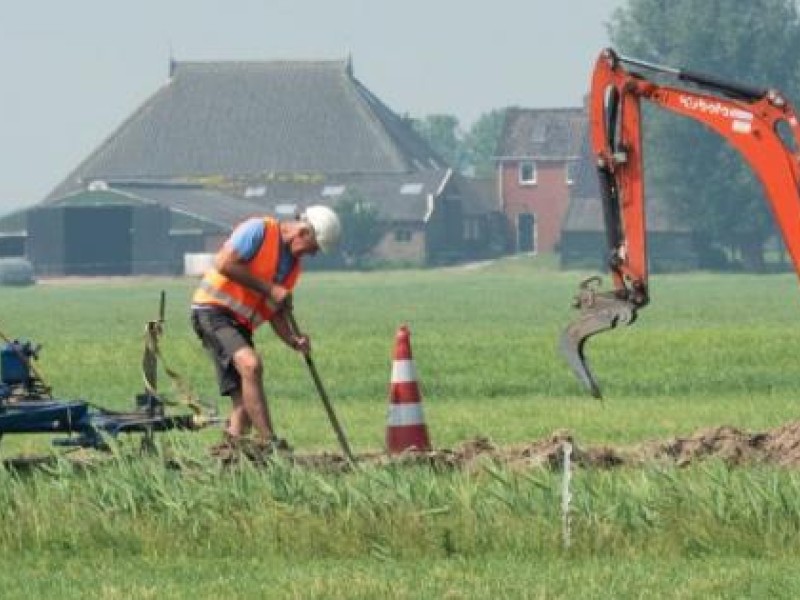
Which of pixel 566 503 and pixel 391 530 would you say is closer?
pixel 566 503

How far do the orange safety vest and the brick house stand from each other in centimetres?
12435

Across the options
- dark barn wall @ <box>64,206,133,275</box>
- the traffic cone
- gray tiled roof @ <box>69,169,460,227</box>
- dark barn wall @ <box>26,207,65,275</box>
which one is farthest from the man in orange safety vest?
gray tiled roof @ <box>69,169,460,227</box>

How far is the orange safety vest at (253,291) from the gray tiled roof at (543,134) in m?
132

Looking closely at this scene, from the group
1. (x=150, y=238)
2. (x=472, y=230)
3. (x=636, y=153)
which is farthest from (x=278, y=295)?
(x=472, y=230)

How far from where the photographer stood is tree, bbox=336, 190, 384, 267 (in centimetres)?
12269

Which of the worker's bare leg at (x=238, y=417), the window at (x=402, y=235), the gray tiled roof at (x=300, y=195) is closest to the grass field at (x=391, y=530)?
the worker's bare leg at (x=238, y=417)

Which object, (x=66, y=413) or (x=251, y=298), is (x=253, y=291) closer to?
(x=251, y=298)

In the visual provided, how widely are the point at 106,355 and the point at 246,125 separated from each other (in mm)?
113675

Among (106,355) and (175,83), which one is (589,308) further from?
(175,83)

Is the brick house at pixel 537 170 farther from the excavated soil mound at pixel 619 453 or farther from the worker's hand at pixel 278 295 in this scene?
the worker's hand at pixel 278 295

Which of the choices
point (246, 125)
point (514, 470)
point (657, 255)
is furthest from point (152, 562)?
point (246, 125)

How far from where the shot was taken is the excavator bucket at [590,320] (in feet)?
64.3

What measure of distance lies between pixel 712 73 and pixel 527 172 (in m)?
24.3

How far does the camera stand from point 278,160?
147 metres
